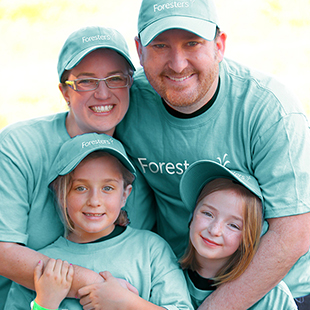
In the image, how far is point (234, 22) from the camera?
7406mm

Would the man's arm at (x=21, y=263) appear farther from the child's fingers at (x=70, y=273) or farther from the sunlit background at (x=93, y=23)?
the sunlit background at (x=93, y=23)

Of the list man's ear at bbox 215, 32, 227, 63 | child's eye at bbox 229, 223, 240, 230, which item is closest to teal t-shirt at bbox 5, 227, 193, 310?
child's eye at bbox 229, 223, 240, 230

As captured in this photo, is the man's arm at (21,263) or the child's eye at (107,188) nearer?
the man's arm at (21,263)

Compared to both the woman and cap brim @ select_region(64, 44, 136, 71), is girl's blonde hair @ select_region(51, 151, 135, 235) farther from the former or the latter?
cap brim @ select_region(64, 44, 136, 71)

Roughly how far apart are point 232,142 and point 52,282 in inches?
47.8

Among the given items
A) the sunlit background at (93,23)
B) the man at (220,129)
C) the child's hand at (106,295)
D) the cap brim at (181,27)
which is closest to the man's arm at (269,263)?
the man at (220,129)

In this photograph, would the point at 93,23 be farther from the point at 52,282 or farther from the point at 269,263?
the point at 269,263

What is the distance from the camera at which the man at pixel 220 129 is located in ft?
7.81

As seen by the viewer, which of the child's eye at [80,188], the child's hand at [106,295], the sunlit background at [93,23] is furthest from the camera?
the sunlit background at [93,23]

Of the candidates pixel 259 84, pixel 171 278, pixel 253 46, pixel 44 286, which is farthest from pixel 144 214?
pixel 253 46

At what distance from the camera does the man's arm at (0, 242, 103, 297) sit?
7.84 feet

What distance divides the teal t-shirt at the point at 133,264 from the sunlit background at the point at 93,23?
4.30 m

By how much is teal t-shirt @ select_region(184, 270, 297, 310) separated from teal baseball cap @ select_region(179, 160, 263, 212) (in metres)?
0.48

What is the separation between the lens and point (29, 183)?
2578 millimetres
